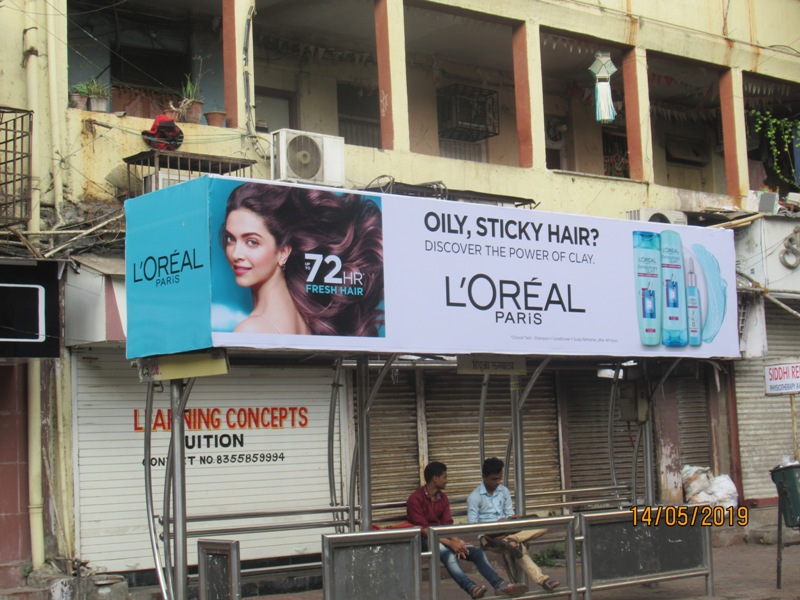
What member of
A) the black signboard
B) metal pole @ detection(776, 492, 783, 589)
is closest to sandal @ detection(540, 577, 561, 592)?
metal pole @ detection(776, 492, 783, 589)

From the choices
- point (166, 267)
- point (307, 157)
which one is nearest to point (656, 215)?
point (307, 157)

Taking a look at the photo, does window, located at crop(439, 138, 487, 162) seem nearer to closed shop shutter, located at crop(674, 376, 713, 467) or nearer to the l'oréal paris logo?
closed shop shutter, located at crop(674, 376, 713, 467)

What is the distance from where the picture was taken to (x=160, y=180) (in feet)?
38.5

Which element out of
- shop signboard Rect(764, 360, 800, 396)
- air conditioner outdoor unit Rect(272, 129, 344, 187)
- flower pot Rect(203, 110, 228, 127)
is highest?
flower pot Rect(203, 110, 228, 127)

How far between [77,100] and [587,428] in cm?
846

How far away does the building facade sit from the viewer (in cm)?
1134

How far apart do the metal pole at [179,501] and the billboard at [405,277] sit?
0.56 m

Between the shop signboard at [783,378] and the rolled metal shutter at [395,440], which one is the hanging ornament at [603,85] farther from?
the rolled metal shutter at [395,440]

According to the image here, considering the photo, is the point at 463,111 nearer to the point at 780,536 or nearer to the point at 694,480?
the point at 694,480

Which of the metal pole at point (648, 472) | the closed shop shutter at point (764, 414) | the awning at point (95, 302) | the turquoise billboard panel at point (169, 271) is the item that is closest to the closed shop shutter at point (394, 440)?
the metal pole at point (648, 472)

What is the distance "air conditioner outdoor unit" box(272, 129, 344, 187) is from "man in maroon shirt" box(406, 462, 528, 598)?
3.84 meters

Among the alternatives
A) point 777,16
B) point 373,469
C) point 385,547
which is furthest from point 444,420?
point 777,16

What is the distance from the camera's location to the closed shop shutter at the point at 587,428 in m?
16.0

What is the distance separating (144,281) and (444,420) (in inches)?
265
